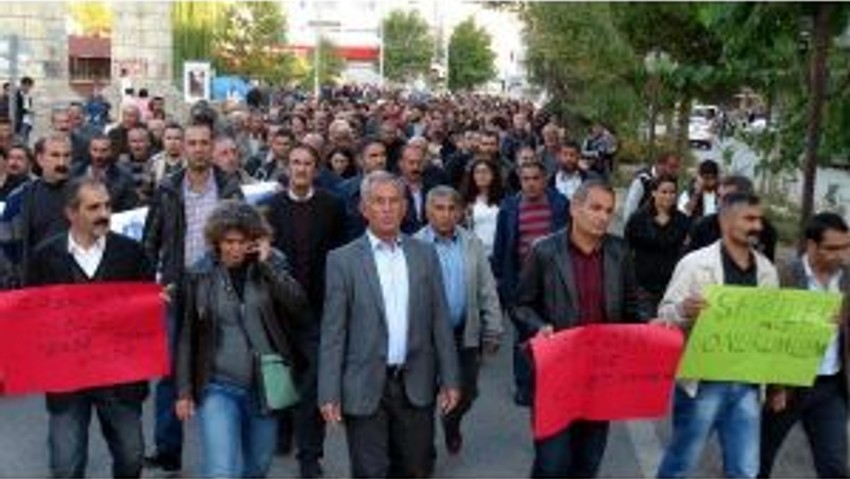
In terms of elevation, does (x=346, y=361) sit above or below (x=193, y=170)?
below

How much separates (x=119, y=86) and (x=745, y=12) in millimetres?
26276

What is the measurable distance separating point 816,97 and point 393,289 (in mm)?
3246

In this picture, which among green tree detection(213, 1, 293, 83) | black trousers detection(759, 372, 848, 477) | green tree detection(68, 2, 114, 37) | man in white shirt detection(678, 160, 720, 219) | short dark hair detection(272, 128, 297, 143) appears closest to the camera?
black trousers detection(759, 372, 848, 477)

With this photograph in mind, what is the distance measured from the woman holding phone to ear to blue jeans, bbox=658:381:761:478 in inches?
72.8

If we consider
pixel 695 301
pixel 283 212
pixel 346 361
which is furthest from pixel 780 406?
pixel 283 212

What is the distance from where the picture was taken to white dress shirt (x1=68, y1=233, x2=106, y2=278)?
5.63m

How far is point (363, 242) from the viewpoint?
537 centimetres

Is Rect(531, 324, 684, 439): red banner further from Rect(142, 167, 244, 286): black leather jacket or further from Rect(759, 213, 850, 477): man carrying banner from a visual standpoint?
Rect(142, 167, 244, 286): black leather jacket

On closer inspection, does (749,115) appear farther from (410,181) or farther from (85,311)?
(85,311)

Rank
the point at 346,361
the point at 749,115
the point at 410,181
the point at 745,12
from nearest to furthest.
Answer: the point at 346,361 < the point at 745,12 < the point at 410,181 < the point at 749,115

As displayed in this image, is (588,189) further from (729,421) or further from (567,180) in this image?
(567,180)

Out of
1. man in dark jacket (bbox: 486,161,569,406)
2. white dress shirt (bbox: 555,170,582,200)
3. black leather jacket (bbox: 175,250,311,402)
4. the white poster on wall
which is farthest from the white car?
black leather jacket (bbox: 175,250,311,402)

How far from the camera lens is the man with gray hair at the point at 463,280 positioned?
6.97 meters

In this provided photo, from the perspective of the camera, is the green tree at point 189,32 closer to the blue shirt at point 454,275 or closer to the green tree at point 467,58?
the blue shirt at point 454,275
